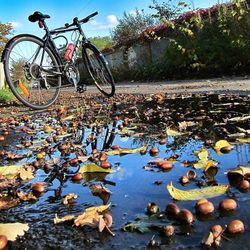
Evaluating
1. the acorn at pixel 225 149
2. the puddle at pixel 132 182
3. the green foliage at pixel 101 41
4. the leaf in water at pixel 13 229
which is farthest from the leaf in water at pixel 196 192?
the green foliage at pixel 101 41

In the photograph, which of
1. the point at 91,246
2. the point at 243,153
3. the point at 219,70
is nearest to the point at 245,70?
the point at 219,70

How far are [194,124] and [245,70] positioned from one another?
908cm

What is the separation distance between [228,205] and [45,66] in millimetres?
4341

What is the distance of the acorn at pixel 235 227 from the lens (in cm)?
121

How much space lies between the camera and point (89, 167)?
6.73 ft

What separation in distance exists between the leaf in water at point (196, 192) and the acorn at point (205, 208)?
125 mm

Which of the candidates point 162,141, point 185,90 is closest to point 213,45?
point 185,90

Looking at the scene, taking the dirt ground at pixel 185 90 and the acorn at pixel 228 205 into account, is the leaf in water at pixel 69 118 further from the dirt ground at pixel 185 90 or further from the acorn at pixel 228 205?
the acorn at pixel 228 205

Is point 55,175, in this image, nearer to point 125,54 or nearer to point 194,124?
point 194,124

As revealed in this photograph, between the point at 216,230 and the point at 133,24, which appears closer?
the point at 216,230

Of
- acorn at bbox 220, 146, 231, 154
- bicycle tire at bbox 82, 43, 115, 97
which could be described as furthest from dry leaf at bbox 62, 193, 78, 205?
bicycle tire at bbox 82, 43, 115, 97

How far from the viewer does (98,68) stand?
21.2 ft

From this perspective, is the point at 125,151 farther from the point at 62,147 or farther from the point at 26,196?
the point at 26,196

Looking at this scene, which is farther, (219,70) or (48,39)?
(219,70)
